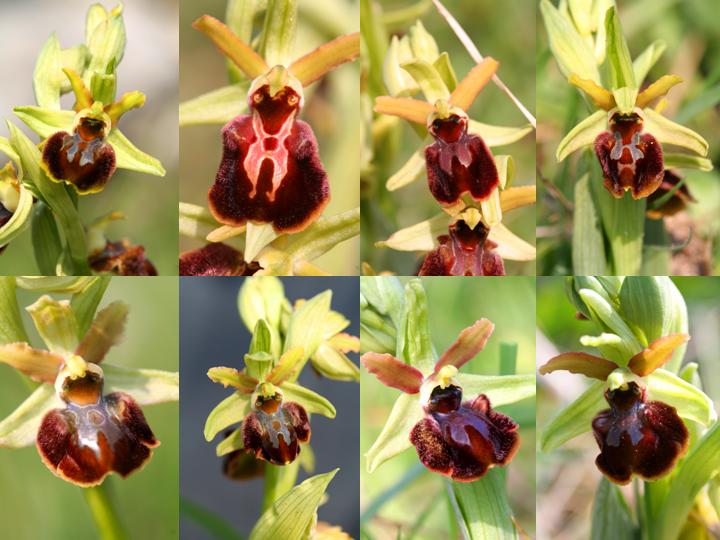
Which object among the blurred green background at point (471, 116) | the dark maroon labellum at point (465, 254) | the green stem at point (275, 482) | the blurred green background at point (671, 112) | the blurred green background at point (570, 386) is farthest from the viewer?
the blurred green background at point (570, 386)

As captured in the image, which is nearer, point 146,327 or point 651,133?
point 651,133

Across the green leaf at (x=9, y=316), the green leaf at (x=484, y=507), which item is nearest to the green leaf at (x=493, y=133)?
the green leaf at (x=484, y=507)

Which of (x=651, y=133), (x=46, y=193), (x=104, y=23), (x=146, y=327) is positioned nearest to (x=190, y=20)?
(x=104, y=23)

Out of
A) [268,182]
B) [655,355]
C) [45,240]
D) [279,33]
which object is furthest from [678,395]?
[45,240]

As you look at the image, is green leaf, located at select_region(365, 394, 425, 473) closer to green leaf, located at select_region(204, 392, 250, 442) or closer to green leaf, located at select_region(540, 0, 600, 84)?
green leaf, located at select_region(204, 392, 250, 442)

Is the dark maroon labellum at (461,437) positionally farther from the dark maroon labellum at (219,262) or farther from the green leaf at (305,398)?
the dark maroon labellum at (219,262)

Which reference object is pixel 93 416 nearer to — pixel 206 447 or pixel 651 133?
pixel 206 447

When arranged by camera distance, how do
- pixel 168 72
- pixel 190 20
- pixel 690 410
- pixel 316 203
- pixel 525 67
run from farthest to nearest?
1. pixel 525 67
2. pixel 168 72
3. pixel 190 20
4. pixel 690 410
5. pixel 316 203

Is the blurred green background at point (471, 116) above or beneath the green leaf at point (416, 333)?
above
